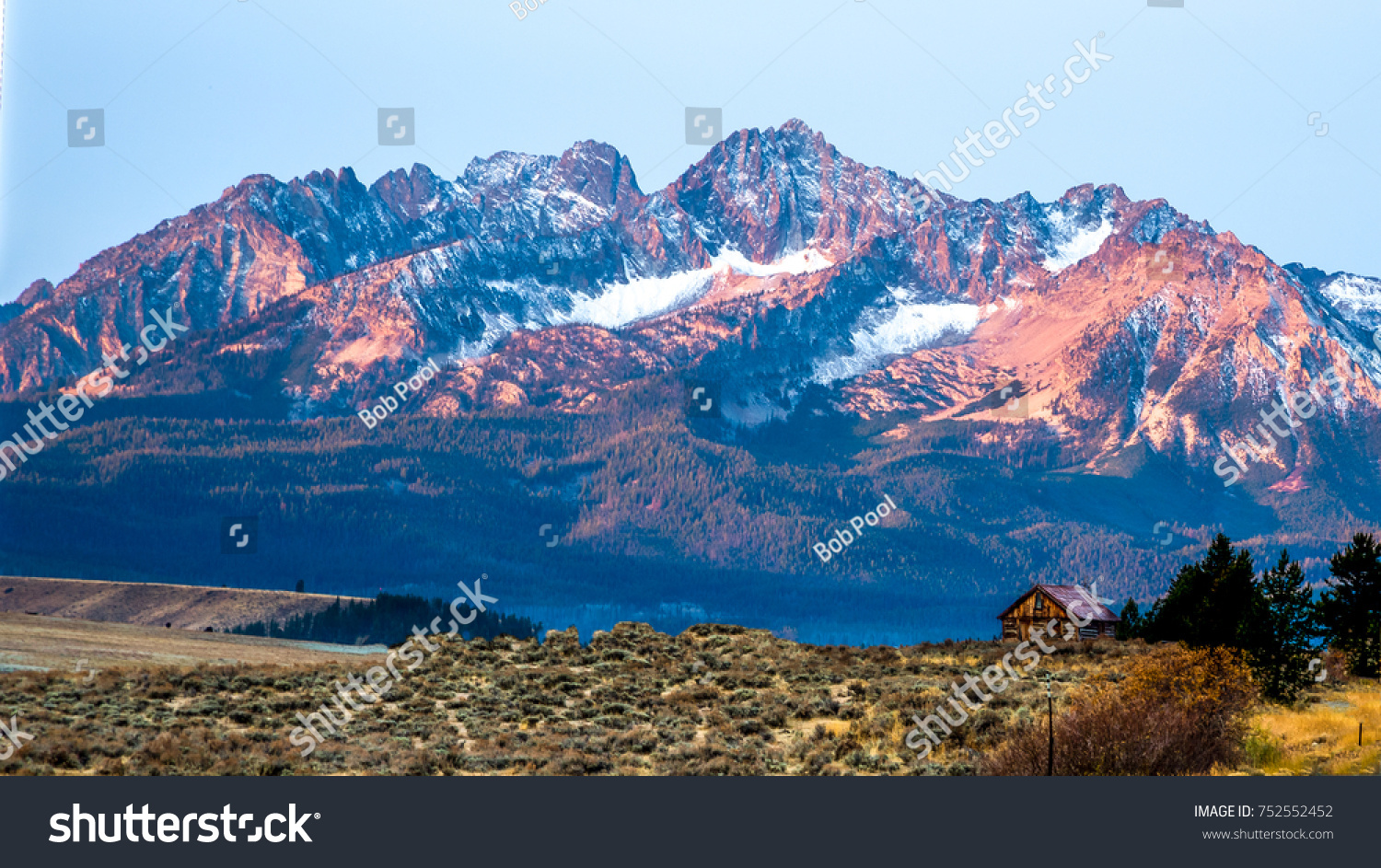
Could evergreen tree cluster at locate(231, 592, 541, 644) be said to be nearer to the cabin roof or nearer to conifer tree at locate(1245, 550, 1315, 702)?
the cabin roof

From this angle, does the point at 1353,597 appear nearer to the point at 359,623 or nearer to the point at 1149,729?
the point at 1149,729

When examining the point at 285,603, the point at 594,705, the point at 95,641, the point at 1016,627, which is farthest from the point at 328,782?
the point at 285,603

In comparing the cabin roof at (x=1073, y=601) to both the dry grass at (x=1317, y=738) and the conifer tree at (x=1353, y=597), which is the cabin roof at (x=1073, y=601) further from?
the dry grass at (x=1317, y=738)

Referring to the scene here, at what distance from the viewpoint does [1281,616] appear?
46.8m

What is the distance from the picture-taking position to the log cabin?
256 ft

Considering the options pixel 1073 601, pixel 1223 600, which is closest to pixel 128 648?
pixel 1223 600

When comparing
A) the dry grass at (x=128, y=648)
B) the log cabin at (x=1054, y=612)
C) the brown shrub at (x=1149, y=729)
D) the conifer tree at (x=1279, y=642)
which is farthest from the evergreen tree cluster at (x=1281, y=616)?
the dry grass at (x=128, y=648)

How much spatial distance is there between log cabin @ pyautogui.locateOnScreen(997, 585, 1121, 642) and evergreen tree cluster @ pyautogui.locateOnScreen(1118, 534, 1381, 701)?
11.0 m

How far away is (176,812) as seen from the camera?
2677cm

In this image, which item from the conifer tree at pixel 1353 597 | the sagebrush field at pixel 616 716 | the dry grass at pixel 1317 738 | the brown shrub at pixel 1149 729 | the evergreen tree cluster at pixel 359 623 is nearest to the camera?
the brown shrub at pixel 1149 729

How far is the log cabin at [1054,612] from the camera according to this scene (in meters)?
78.1

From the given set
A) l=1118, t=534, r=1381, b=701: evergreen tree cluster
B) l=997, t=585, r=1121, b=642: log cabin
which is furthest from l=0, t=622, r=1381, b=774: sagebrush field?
l=997, t=585, r=1121, b=642: log cabin

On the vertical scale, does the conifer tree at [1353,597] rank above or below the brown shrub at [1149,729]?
above

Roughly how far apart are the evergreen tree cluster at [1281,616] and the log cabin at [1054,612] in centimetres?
1098
